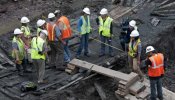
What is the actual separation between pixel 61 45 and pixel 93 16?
16.9ft

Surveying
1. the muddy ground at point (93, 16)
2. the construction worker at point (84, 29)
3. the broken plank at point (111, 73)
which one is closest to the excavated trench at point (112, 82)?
the muddy ground at point (93, 16)

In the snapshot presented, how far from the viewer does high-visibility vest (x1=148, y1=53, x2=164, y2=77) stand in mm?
11117

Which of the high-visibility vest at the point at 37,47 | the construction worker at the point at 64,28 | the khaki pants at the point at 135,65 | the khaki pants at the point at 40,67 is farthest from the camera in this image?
the construction worker at the point at 64,28

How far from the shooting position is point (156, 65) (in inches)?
440

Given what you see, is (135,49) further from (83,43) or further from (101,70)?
(83,43)

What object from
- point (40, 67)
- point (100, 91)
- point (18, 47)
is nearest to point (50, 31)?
point (18, 47)

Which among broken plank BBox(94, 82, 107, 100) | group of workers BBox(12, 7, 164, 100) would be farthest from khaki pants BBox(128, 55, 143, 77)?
broken plank BBox(94, 82, 107, 100)

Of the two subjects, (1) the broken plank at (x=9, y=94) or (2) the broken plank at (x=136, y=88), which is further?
A: (2) the broken plank at (x=136, y=88)

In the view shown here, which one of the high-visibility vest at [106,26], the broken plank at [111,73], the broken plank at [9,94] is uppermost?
the high-visibility vest at [106,26]

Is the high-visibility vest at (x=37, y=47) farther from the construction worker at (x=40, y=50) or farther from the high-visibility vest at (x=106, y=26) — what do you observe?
the high-visibility vest at (x=106, y=26)

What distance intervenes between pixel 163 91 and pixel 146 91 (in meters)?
0.74

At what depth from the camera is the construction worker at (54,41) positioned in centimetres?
1292

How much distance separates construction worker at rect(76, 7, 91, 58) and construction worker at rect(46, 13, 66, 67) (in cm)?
86

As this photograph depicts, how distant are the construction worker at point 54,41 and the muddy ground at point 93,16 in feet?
5.81
